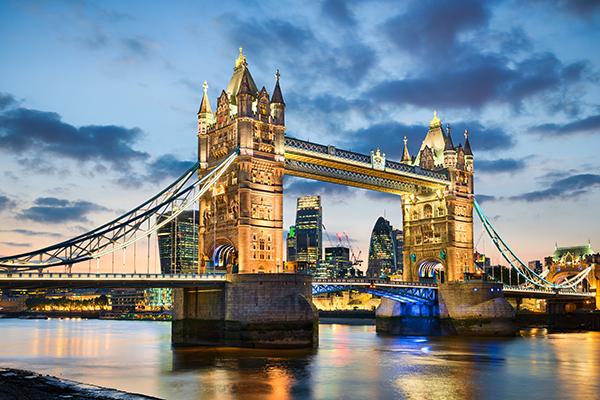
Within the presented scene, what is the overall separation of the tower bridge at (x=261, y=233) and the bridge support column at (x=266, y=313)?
0.09m

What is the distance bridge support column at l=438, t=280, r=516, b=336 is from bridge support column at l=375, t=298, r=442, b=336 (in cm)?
241

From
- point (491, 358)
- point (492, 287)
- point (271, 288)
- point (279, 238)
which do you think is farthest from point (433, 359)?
point (492, 287)

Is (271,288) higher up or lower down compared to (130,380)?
higher up

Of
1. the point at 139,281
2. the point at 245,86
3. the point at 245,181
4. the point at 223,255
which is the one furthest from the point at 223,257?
the point at 245,86

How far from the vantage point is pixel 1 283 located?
52.1 metres

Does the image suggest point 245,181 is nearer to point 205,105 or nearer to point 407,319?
point 205,105

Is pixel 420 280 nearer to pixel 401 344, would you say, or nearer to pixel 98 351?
pixel 401 344

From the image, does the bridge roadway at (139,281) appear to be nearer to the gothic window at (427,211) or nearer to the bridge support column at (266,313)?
the bridge support column at (266,313)

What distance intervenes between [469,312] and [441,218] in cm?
1416

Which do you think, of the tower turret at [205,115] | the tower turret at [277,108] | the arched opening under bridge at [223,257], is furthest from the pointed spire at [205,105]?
the arched opening under bridge at [223,257]

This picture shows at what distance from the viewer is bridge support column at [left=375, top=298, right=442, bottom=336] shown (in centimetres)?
8969

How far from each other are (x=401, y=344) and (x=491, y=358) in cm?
1702

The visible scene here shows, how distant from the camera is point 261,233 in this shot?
225 feet

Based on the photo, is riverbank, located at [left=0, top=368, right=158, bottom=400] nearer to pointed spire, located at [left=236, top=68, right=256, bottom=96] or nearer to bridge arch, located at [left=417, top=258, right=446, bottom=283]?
pointed spire, located at [left=236, top=68, right=256, bottom=96]
